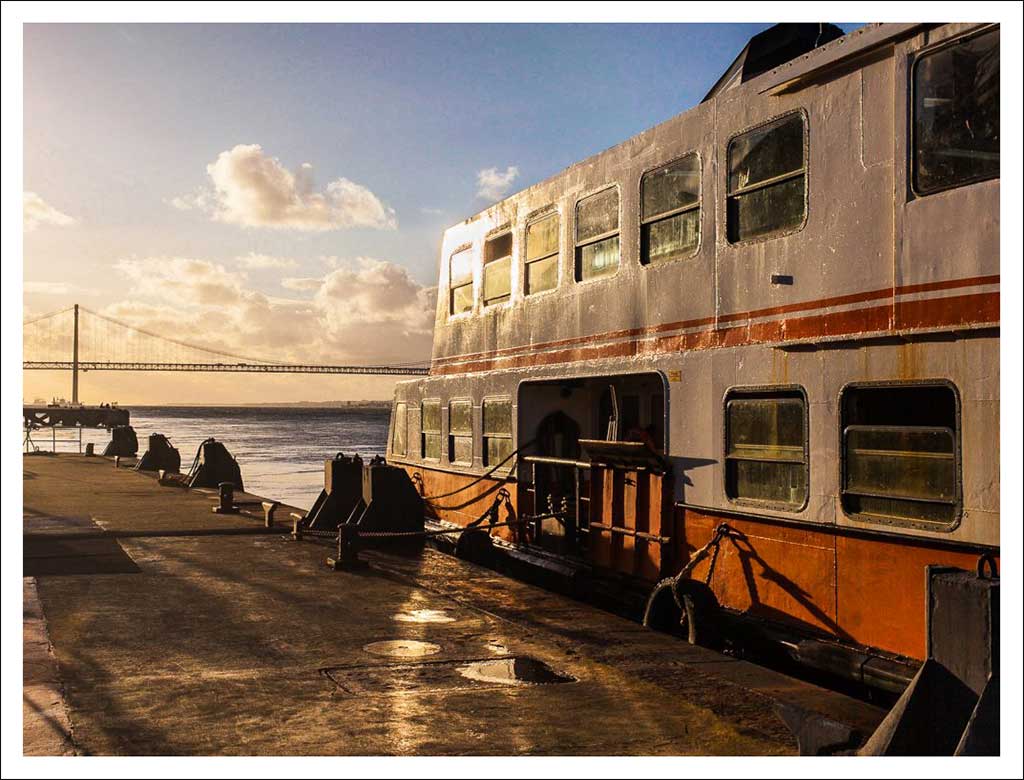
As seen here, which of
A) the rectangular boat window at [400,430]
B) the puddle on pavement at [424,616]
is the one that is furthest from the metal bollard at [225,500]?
the puddle on pavement at [424,616]

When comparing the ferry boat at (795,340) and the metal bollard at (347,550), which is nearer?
the ferry boat at (795,340)

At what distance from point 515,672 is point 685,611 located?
2.53 metres

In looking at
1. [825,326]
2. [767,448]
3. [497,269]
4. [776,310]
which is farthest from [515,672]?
[497,269]

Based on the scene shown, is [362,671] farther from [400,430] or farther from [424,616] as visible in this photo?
[400,430]

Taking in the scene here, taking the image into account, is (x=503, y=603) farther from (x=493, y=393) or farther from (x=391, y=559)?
(x=493, y=393)

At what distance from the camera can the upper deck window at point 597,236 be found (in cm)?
1286

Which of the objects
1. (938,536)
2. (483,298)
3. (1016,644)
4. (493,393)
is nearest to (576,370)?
(493,393)

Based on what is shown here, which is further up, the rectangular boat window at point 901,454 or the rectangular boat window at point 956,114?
the rectangular boat window at point 956,114

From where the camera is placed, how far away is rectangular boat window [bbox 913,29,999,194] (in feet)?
24.6

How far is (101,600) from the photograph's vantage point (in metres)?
11.3

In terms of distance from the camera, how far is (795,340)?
9.37 metres

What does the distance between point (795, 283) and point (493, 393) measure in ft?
24.4

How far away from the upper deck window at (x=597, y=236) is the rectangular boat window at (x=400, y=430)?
8.17 meters

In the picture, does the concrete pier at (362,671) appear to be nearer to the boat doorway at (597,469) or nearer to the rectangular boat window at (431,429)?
the boat doorway at (597,469)
